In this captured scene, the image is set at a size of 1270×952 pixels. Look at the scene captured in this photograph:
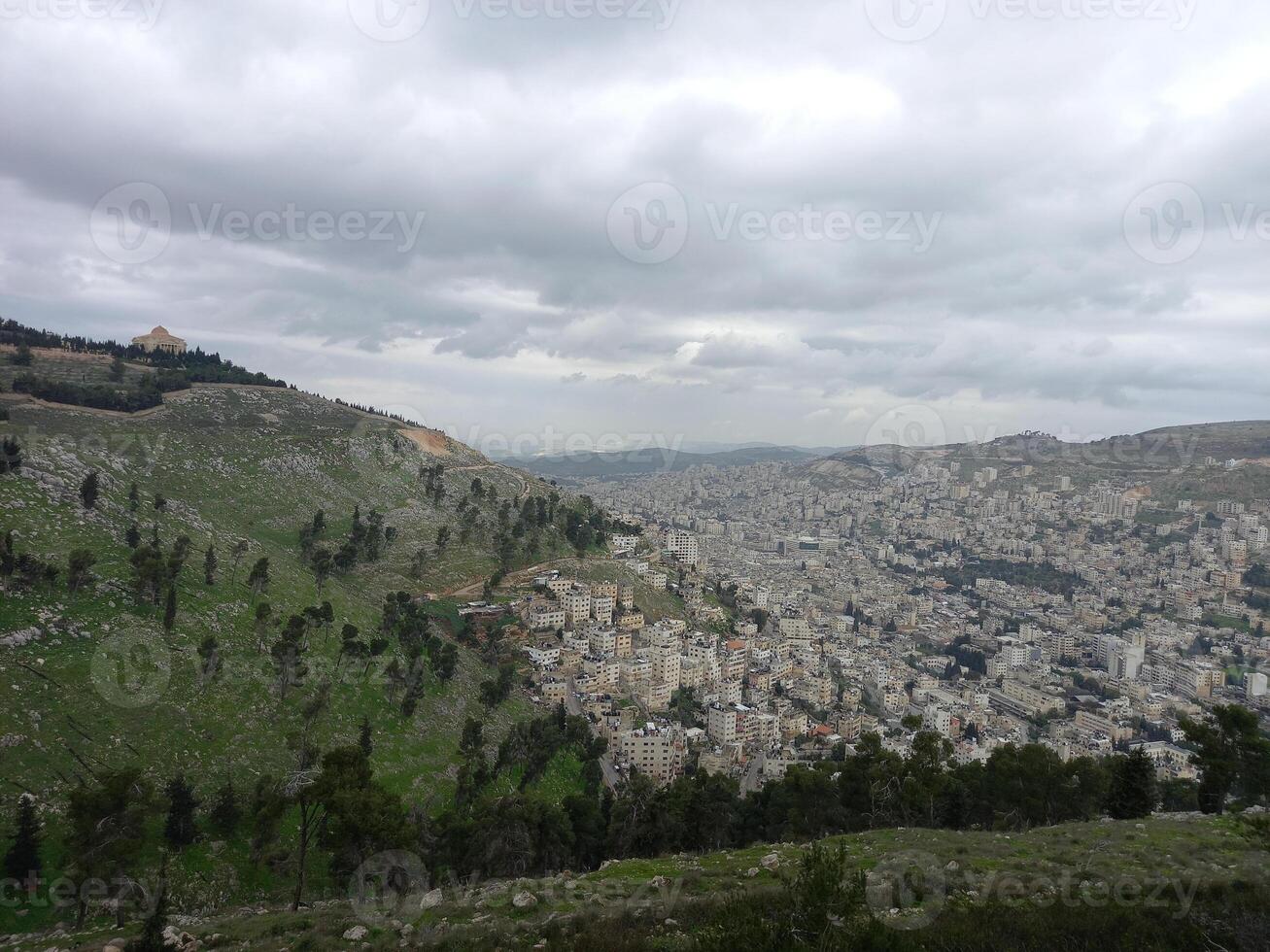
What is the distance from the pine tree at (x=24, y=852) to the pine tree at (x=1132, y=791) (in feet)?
124

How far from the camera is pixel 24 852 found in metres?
19.0

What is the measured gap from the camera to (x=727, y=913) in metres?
8.72

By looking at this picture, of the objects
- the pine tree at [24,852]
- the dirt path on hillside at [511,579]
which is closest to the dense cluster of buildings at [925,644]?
the dirt path on hillside at [511,579]

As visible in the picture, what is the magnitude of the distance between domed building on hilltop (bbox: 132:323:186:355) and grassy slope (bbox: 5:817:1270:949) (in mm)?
108917

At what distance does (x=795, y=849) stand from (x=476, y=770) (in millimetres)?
21093

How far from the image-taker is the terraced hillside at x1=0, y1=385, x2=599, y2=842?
26.0m

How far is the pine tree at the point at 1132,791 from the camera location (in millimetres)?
23484

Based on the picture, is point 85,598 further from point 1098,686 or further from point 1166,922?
point 1098,686

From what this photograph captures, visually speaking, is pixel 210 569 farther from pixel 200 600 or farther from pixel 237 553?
pixel 237 553

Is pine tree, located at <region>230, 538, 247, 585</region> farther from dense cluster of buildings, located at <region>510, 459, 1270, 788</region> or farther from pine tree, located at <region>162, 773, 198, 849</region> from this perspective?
dense cluster of buildings, located at <region>510, 459, 1270, 788</region>

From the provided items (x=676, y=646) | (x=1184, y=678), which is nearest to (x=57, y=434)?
(x=676, y=646)

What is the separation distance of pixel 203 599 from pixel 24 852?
19.5m

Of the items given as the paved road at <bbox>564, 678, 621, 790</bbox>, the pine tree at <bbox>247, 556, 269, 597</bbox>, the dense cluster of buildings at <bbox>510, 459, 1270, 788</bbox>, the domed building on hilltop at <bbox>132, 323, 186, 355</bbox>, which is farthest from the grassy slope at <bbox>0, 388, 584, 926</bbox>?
the domed building on hilltop at <bbox>132, 323, 186, 355</bbox>

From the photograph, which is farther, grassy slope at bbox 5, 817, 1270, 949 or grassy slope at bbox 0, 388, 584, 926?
grassy slope at bbox 0, 388, 584, 926
